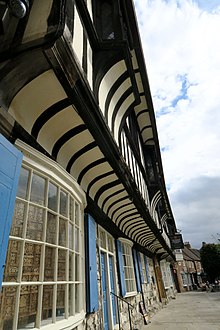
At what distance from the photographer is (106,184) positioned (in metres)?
3.94

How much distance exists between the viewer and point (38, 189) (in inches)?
92.8

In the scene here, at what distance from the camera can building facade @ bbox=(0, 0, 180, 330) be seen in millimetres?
1774

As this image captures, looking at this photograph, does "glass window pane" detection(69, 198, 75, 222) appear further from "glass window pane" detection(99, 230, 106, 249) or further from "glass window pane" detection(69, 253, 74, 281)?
"glass window pane" detection(99, 230, 106, 249)

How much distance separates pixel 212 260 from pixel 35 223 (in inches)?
1208

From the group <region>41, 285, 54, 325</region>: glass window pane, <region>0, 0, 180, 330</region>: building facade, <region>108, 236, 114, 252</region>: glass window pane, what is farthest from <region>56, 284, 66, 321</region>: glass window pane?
<region>108, 236, 114, 252</region>: glass window pane

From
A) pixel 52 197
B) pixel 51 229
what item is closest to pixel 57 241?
pixel 51 229

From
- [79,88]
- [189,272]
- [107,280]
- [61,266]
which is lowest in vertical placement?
[107,280]

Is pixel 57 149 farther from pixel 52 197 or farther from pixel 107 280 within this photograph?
pixel 107 280

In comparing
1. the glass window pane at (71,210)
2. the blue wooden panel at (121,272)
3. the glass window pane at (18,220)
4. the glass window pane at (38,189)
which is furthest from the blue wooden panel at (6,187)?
the blue wooden panel at (121,272)

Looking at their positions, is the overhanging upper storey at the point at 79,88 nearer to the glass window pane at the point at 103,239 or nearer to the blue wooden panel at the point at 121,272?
the glass window pane at the point at 103,239

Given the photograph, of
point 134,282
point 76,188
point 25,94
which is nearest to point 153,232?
point 134,282

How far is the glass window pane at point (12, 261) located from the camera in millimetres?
1826

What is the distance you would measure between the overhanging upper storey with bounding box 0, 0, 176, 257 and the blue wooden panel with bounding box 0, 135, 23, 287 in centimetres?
39

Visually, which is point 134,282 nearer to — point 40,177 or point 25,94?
point 40,177
